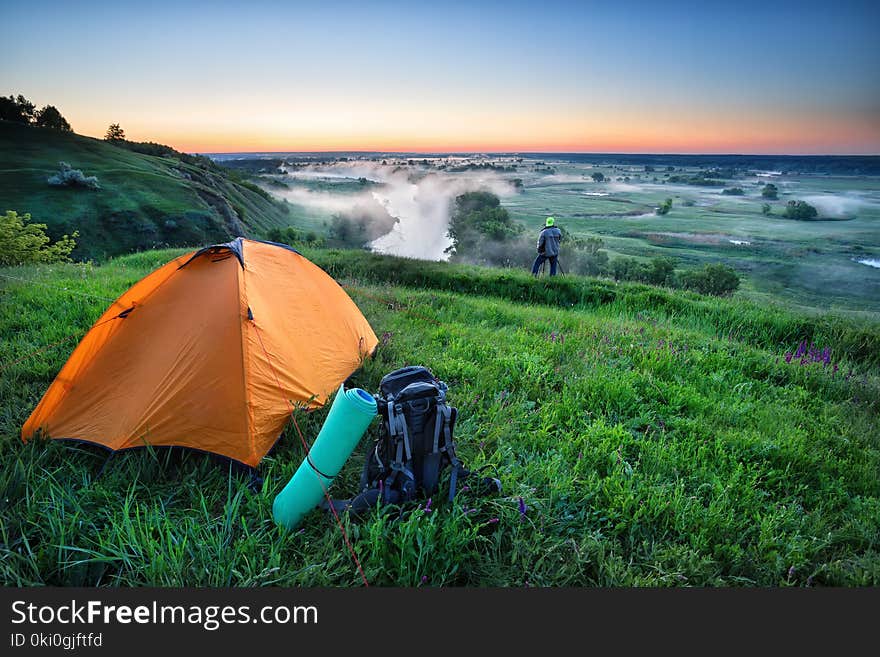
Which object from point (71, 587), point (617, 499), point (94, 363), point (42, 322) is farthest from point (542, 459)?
point (42, 322)

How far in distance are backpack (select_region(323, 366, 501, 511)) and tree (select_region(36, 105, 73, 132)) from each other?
10132 cm

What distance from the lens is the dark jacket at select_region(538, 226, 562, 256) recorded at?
14.4 metres

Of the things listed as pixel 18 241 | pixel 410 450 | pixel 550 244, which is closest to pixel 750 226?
pixel 550 244

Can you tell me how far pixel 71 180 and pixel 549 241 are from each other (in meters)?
64.1

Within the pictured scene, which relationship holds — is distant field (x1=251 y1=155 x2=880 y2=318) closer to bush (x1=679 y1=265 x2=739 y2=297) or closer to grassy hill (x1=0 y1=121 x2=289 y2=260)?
bush (x1=679 y1=265 x2=739 y2=297)

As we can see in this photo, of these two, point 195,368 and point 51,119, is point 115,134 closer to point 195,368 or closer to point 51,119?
point 51,119

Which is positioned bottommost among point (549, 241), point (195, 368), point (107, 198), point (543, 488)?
point (543, 488)

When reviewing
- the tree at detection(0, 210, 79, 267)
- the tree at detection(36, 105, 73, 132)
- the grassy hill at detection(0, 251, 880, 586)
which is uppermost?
the tree at detection(36, 105, 73, 132)

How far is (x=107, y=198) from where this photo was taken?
51.9 meters

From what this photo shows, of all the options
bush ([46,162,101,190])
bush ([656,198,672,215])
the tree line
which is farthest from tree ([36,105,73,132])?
bush ([656,198,672,215])

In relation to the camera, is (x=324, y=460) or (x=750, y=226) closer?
(x=324, y=460)

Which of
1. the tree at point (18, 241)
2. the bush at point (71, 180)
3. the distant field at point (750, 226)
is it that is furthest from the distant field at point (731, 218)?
the bush at point (71, 180)

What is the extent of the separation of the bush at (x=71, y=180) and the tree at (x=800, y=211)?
5131 inches

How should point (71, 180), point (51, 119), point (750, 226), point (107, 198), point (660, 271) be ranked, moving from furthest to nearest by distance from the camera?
point (750, 226) → point (51, 119) → point (107, 198) → point (71, 180) → point (660, 271)
